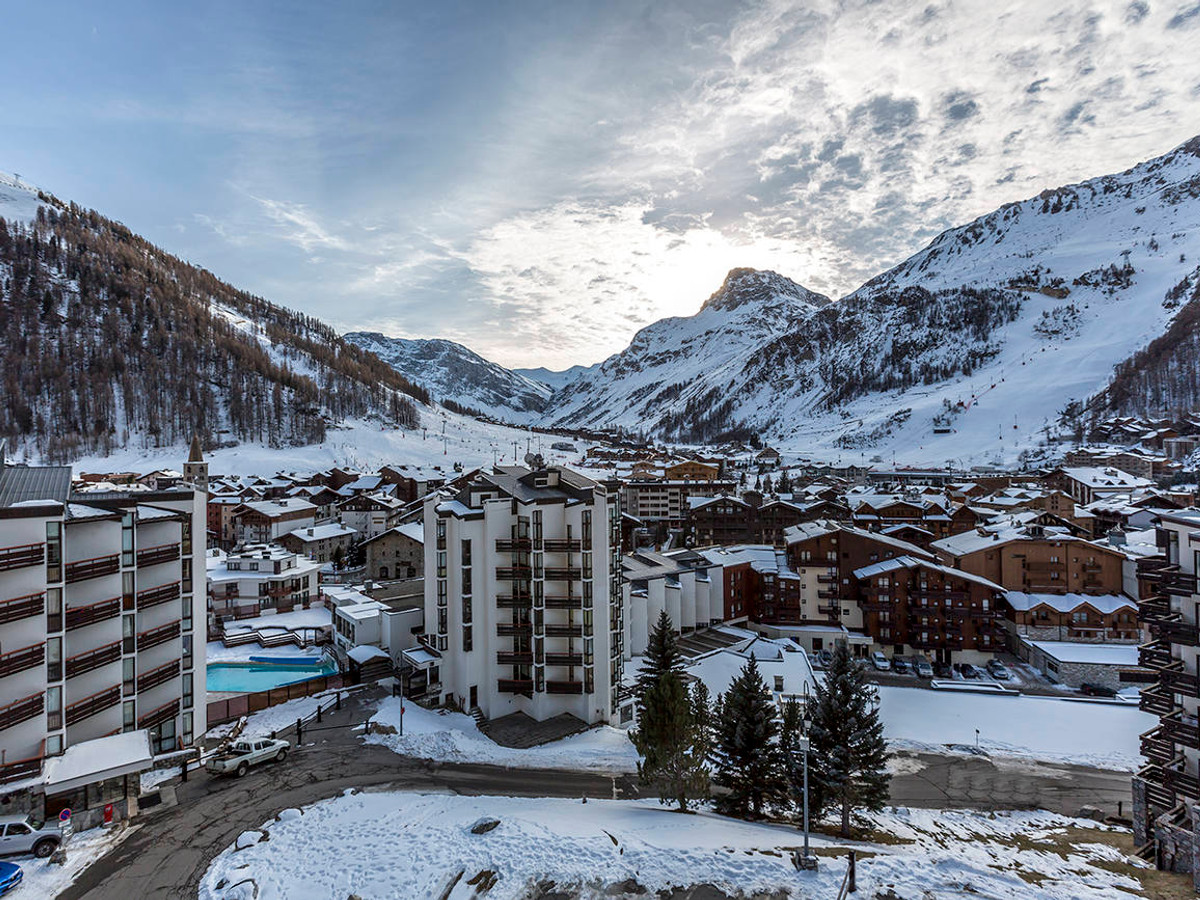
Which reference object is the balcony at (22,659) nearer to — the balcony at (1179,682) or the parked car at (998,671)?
the balcony at (1179,682)

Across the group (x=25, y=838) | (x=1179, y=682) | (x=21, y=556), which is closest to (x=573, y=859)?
(x=25, y=838)

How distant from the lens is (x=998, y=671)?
44.2m

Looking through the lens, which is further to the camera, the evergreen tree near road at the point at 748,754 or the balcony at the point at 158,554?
the balcony at the point at 158,554

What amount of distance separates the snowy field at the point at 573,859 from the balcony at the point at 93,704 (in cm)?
781

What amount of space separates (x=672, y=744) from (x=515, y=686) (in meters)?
11.3

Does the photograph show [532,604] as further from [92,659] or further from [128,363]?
[128,363]

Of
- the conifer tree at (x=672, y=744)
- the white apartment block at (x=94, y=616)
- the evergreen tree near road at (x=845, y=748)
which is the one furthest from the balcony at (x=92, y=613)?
the evergreen tree near road at (x=845, y=748)

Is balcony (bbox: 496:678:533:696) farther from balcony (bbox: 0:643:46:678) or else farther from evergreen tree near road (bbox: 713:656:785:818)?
balcony (bbox: 0:643:46:678)

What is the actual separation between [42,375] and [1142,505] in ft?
674

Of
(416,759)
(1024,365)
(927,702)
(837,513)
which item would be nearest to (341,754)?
(416,759)

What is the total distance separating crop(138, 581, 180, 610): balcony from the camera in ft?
72.2

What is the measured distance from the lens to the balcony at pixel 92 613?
19.4 m

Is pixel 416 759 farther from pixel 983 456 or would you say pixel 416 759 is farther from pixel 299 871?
pixel 983 456

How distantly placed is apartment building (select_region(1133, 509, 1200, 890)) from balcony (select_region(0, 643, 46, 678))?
37.2 m
